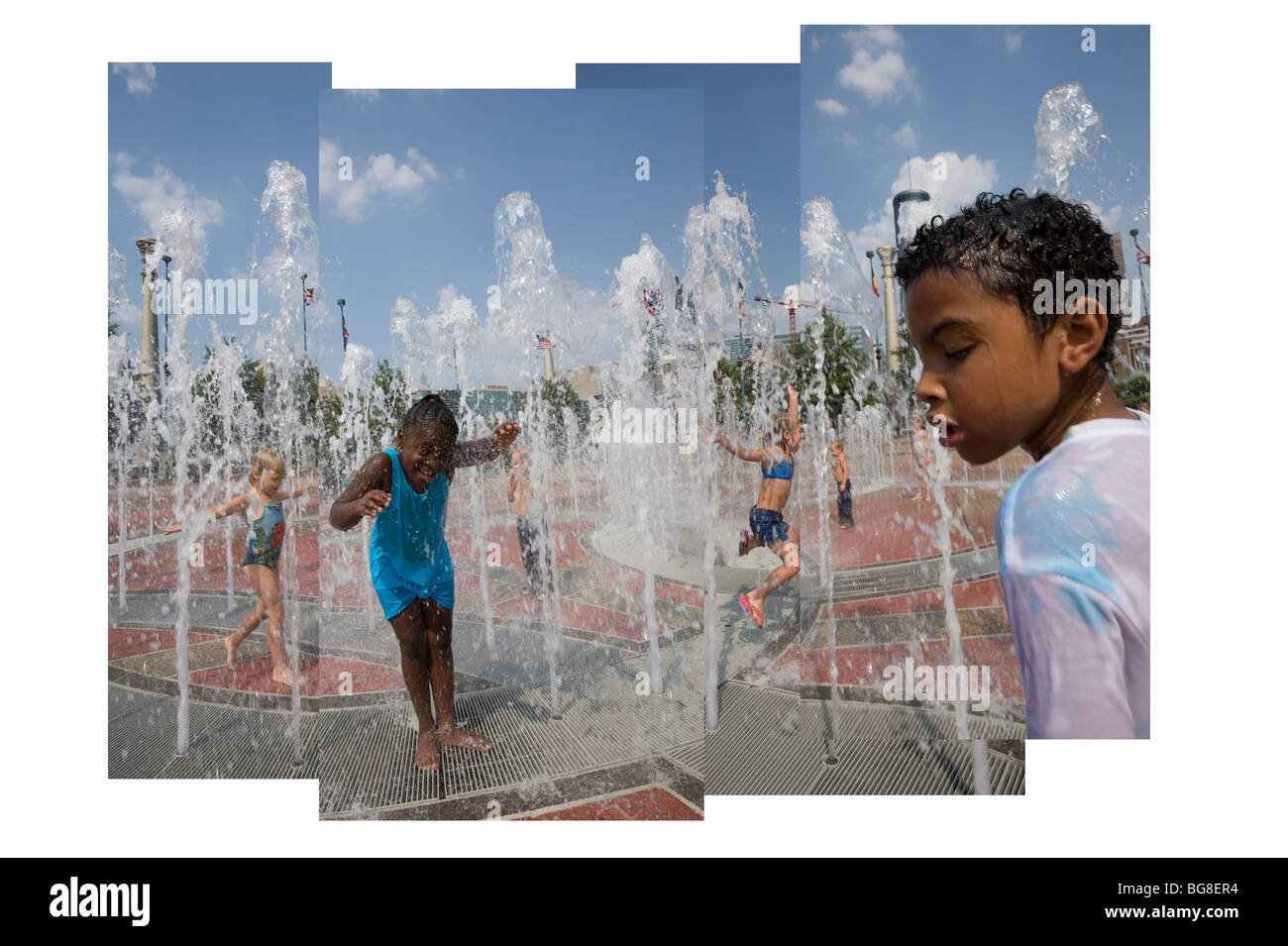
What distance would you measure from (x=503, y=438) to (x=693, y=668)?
5.68 feet

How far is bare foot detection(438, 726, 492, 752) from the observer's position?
3592 mm

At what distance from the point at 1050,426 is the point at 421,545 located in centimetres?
250

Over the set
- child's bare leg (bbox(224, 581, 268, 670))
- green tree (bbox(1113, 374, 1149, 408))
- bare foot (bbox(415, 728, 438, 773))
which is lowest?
bare foot (bbox(415, 728, 438, 773))

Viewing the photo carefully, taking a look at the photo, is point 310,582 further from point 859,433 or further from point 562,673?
point 859,433

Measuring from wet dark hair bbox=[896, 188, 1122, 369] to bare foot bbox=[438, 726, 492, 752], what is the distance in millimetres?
2712

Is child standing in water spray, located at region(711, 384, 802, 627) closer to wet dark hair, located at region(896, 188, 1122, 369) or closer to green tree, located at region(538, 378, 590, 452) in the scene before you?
green tree, located at region(538, 378, 590, 452)

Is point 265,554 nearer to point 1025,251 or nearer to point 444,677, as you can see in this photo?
point 444,677

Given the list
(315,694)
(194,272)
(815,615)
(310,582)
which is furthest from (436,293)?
(310,582)

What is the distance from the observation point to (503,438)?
3.59m

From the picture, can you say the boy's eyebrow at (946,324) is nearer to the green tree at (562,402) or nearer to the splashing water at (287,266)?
the green tree at (562,402)

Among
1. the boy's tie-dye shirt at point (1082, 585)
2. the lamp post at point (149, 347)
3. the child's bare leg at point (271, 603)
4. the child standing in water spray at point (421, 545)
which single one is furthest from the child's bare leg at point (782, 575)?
the lamp post at point (149, 347)

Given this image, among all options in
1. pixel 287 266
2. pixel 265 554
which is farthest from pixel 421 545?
pixel 265 554

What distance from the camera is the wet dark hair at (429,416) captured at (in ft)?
11.3

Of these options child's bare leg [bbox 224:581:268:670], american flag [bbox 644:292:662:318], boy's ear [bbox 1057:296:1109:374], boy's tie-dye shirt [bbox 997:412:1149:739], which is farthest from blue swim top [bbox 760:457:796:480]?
boy's tie-dye shirt [bbox 997:412:1149:739]
